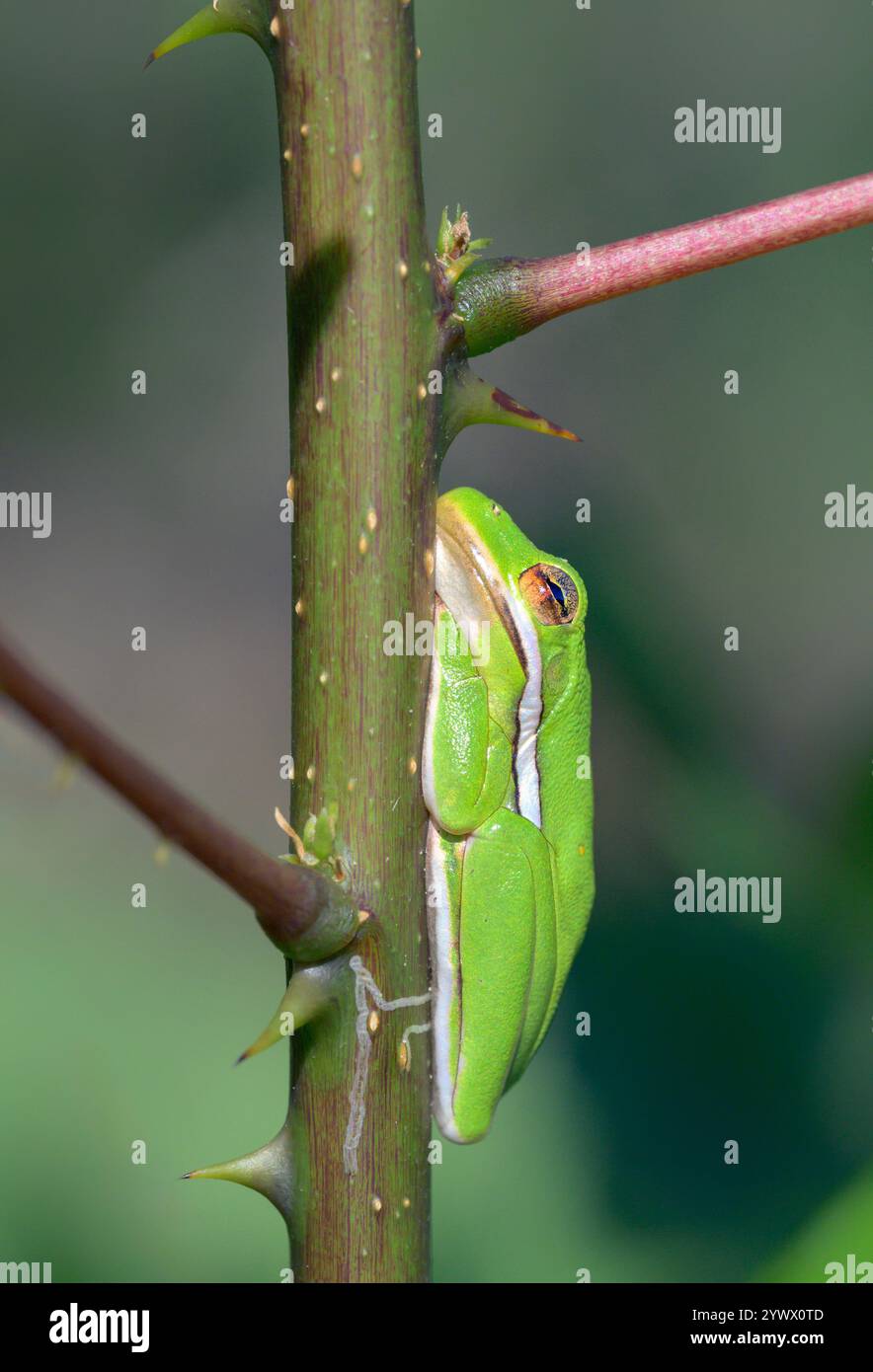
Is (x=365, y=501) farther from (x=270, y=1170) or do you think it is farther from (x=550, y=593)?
(x=550, y=593)

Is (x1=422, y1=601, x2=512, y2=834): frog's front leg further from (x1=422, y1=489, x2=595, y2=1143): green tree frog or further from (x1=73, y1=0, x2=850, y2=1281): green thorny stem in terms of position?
(x1=73, y1=0, x2=850, y2=1281): green thorny stem

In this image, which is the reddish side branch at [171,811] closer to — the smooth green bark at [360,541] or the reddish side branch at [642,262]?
the smooth green bark at [360,541]

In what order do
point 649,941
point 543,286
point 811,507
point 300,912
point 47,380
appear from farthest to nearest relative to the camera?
point 47,380 → point 811,507 → point 649,941 → point 543,286 → point 300,912

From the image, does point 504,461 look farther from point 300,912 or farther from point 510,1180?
point 300,912

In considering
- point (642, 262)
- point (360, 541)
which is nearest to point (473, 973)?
point (360, 541)

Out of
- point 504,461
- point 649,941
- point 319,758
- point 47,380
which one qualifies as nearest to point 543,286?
point 319,758

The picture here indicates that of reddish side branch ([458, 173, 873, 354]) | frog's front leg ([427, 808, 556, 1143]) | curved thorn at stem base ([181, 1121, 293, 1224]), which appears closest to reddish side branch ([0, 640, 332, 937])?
curved thorn at stem base ([181, 1121, 293, 1224])
